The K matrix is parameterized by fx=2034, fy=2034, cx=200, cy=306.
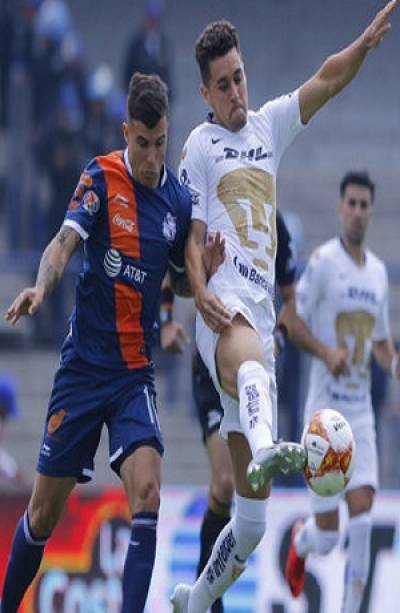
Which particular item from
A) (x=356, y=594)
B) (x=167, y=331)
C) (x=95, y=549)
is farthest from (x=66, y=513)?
(x=167, y=331)

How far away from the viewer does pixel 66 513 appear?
13.2 metres

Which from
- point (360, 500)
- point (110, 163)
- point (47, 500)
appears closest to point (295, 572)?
point (360, 500)

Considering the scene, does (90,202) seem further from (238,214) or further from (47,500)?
(47,500)

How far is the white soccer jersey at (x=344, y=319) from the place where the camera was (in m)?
12.5

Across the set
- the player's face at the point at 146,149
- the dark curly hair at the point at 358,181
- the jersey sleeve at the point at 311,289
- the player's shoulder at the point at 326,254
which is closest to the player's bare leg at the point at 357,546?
the jersey sleeve at the point at 311,289

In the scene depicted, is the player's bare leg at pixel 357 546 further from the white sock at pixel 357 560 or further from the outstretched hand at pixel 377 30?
the outstretched hand at pixel 377 30

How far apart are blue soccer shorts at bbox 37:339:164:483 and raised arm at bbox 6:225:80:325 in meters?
0.58

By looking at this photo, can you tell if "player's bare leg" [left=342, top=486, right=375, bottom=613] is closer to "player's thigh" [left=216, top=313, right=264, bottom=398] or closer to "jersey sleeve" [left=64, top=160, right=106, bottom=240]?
"player's thigh" [left=216, top=313, right=264, bottom=398]

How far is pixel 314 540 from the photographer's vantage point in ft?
39.7

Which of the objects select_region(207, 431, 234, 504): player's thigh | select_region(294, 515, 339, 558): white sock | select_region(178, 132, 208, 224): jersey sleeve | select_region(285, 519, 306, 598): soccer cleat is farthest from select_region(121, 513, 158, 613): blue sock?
select_region(294, 515, 339, 558): white sock

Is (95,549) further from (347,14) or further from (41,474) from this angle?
(347,14)

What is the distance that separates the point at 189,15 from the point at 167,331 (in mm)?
18741

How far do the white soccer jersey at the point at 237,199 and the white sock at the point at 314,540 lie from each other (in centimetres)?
284

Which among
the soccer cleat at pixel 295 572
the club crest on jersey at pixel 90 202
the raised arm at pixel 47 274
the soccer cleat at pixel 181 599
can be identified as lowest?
the soccer cleat at pixel 181 599
